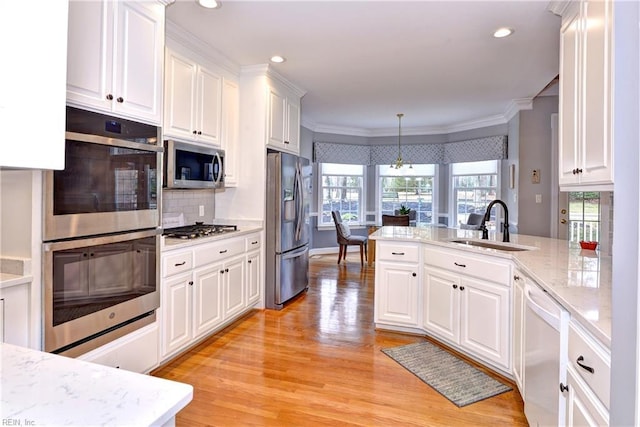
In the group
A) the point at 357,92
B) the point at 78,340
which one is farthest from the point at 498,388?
the point at 357,92

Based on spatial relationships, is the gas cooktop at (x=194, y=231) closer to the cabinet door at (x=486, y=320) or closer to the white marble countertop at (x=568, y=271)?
the white marble countertop at (x=568, y=271)

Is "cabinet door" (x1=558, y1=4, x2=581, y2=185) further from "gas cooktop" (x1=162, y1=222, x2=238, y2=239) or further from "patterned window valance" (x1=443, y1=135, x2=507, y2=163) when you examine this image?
"patterned window valance" (x1=443, y1=135, x2=507, y2=163)

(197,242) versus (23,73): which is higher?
(23,73)

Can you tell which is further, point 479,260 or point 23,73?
point 479,260

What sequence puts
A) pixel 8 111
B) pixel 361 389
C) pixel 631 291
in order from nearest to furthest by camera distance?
pixel 631 291 < pixel 8 111 < pixel 361 389

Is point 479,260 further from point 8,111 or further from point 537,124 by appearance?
point 537,124

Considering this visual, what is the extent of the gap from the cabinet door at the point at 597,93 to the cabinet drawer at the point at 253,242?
2772 millimetres

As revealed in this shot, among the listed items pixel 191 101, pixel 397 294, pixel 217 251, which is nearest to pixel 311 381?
pixel 397 294

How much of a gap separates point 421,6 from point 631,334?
2.64 m

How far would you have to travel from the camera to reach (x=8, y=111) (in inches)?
33.1

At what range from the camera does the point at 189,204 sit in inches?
144

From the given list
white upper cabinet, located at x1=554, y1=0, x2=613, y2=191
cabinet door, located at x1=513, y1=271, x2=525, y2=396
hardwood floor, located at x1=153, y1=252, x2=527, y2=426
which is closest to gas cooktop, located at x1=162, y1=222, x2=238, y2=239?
hardwood floor, located at x1=153, y1=252, x2=527, y2=426

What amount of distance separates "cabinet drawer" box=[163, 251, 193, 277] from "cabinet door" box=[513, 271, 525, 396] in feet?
7.40

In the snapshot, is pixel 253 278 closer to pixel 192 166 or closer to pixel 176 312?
pixel 176 312
